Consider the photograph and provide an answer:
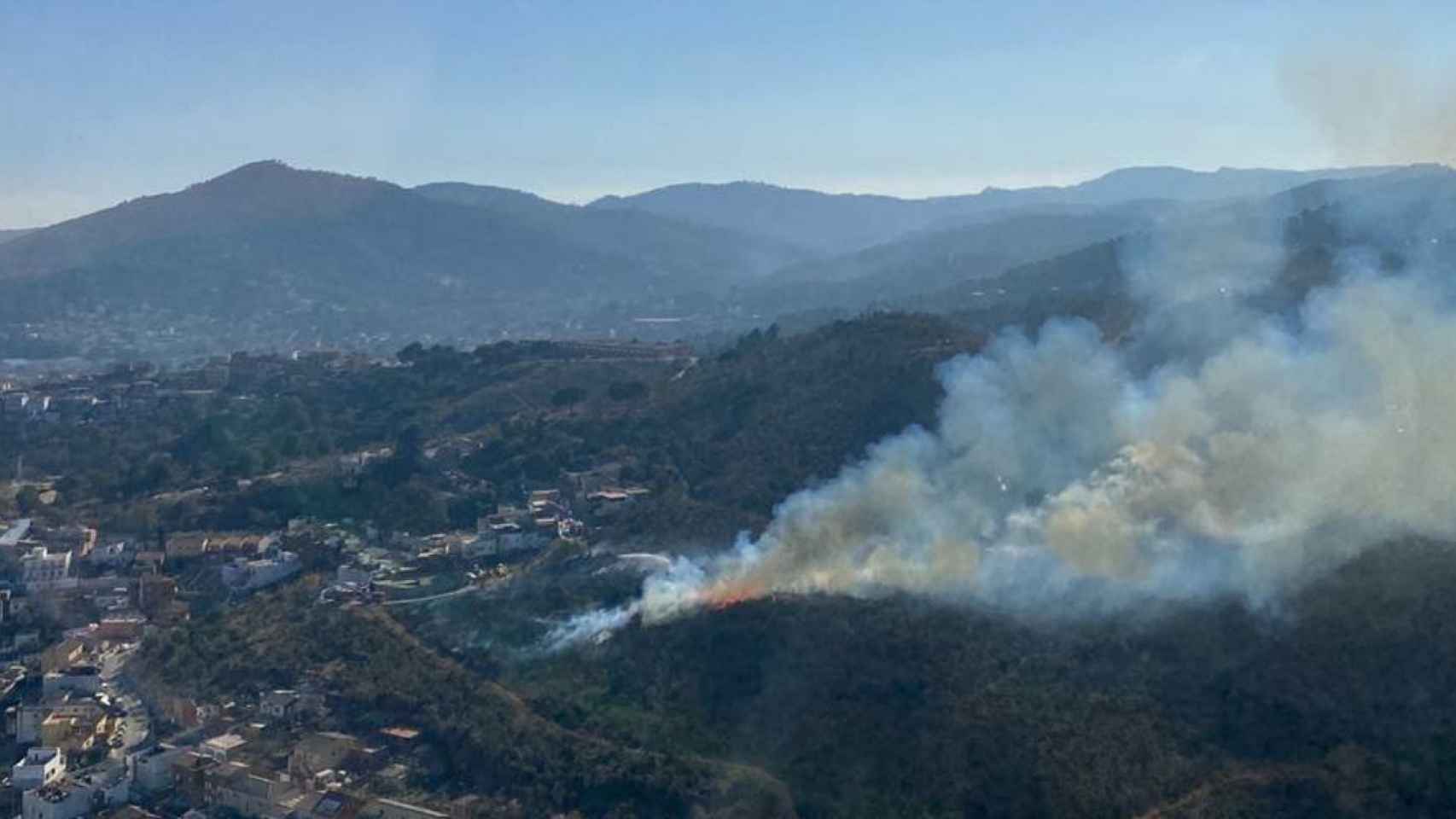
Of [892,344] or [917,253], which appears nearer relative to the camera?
[892,344]

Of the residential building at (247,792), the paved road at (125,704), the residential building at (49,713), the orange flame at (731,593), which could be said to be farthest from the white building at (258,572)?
the orange flame at (731,593)

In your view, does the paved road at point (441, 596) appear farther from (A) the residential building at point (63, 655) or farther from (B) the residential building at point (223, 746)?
(B) the residential building at point (223, 746)

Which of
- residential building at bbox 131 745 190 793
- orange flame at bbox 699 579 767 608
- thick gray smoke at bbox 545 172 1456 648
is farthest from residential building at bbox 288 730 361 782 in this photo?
orange flame at bbox 699 579 767 608

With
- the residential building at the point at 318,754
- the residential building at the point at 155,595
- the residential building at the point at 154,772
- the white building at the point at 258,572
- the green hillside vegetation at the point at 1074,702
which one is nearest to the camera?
the green hillside vegetation at the point at 1074,702

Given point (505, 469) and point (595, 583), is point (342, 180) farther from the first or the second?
point (595, 583)

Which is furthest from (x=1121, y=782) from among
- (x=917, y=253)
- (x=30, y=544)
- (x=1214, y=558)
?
(x=917, y=253)

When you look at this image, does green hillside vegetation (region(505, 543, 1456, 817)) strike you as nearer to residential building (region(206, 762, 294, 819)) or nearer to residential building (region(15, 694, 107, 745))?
residential building (region(206, 762, 294, 819))
